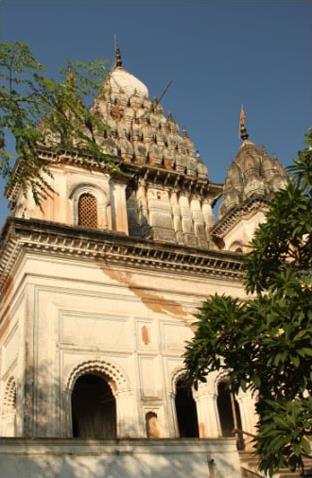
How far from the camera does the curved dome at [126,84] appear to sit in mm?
33594

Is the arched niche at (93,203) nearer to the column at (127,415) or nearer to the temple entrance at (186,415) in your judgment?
the column at (127,415)

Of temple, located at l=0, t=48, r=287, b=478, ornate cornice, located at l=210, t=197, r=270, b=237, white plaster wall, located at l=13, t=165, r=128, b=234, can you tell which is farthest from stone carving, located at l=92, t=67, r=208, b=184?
white plaster wall, located at l=13, t=165, r=128, b=234

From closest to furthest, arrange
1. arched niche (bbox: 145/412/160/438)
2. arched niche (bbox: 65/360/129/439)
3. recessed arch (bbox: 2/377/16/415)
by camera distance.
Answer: arched niche (bbox: 145/412/160/438) < arched niche (bbox: 65/360/129/439) < recessed arch (bbox: 2/377/16/415)

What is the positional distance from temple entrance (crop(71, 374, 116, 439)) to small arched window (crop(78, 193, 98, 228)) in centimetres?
549

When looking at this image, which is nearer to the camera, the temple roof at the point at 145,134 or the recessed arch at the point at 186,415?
the recessed arch at the point at 186,415

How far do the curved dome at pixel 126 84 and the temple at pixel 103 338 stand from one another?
11.9 metres

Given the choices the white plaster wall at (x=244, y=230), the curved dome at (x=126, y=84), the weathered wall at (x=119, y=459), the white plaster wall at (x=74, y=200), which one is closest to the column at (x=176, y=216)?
the white plaster wall at (x=244, y=230)

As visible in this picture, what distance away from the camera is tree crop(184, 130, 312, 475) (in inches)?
350

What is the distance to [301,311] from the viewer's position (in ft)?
30.2

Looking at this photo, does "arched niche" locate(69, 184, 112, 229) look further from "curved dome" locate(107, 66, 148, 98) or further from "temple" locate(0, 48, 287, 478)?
"curved dome" locate(107, 66, 148, 98)

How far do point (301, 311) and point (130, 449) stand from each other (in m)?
6.48

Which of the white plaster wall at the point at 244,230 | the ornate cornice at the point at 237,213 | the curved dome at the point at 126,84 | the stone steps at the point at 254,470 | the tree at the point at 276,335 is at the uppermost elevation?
the curved dome at the point at 126,84

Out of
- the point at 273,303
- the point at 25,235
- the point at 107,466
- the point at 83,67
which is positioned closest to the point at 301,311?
the point at 273,303

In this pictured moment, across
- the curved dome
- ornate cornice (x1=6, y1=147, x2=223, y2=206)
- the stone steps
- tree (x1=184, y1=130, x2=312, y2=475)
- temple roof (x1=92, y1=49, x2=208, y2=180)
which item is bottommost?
the stone steps
